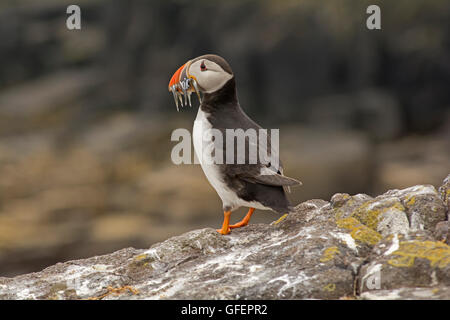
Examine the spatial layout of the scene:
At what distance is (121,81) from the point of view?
26688 millimetres

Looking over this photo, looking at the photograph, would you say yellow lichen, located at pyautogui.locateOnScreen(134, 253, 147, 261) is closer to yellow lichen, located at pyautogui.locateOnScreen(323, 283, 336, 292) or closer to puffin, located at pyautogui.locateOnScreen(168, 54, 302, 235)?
puffin, located at pyautogui.locateOnScreen(168, 54, 302, 235)

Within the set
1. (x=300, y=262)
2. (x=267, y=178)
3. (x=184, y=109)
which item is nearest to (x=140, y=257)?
(x=267, y=178)

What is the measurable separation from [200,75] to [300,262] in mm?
1925

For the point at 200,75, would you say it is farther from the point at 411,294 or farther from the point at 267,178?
the point at 411,294

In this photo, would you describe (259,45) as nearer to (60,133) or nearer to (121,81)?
(121,81)

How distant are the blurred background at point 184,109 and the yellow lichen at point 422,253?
14.6 metres

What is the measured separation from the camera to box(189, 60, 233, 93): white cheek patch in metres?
5.65

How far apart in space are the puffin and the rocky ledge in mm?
358

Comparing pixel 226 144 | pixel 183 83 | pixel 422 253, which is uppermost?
pixel 183 83

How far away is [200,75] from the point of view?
5.67m

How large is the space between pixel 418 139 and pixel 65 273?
68.5ft

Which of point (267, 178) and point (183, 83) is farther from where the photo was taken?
point (183, 83)

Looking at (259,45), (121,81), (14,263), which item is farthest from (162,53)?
(14,263)

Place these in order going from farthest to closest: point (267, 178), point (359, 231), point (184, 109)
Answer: point (184, 109)
point (267, 178)
point (359, 231)
